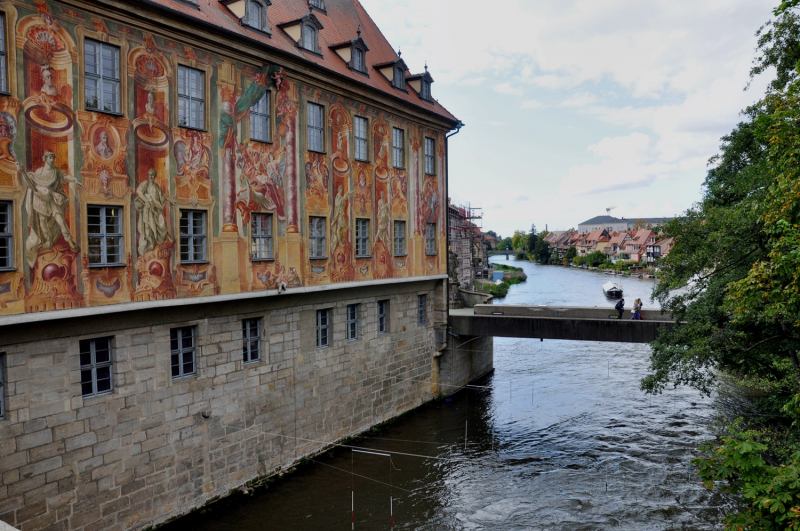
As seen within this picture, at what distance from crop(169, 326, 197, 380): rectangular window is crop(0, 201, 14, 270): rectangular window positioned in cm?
358

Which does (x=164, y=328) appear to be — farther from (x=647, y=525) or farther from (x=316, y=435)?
(x=647, y=525)

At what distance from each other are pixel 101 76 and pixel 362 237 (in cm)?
882

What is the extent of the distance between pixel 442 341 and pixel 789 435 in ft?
43.3

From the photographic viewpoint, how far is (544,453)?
17859 mm

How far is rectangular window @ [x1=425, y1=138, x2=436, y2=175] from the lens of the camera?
21.7m

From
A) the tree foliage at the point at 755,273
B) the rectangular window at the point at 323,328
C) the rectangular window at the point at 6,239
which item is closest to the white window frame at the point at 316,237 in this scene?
the rectangular window at the point at 323,328

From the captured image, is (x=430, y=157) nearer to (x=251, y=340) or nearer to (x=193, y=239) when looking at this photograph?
(x=251, y=340)

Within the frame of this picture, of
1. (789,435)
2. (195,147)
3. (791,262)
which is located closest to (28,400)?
(195,147)

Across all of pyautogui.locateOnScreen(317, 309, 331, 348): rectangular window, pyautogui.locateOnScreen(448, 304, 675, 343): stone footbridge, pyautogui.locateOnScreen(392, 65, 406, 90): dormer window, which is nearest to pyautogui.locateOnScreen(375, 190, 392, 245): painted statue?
pyautogui.locateOnScreen(317, 309, 331, 348): rectangular window

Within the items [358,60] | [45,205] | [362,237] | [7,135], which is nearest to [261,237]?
[362,237]

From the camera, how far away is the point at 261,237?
48.3 feet

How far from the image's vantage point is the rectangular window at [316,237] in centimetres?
1625

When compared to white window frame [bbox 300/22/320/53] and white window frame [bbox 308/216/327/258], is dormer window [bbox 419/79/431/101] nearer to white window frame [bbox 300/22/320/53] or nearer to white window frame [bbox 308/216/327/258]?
white window frame [bbox 300/22/320/53]

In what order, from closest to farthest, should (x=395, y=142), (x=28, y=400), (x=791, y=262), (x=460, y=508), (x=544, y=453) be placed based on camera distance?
1. (x=791, y=262)
2. (x=28, y=400)
3. (x=460, y=508)
4. (x=544, y=453)
5. (x=395, y=142)
